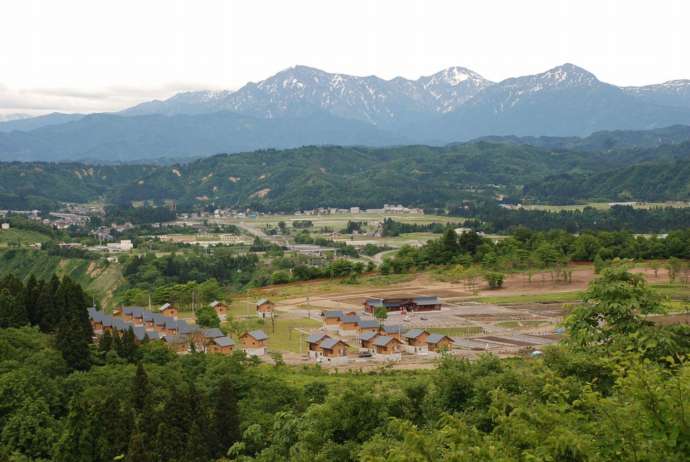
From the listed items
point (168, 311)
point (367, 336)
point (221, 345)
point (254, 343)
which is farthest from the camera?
point (168, 311)

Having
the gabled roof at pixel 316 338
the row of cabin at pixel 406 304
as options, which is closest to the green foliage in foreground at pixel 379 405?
the gabled roof at pixel 316 338

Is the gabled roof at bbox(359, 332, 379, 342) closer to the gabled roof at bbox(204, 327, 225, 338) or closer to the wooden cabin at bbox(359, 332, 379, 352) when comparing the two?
the wooden cabin at bbox(359, 332, 379, 352)

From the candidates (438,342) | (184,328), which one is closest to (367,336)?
(438,342)

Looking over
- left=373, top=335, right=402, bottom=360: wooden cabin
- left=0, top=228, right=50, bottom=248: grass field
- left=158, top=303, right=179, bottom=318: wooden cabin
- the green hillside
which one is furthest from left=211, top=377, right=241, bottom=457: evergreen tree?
left=0, top=228, right=50, bottom=248: grass field

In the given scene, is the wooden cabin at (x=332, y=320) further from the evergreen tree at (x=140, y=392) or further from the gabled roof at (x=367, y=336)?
the evergreen tree at (x=140, y=392)

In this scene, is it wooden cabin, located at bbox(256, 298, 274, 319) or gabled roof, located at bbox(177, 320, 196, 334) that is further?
wooden cabin, located at bbox(256, 298, 274, 319)

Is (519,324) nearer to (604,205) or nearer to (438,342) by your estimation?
(438,342)
